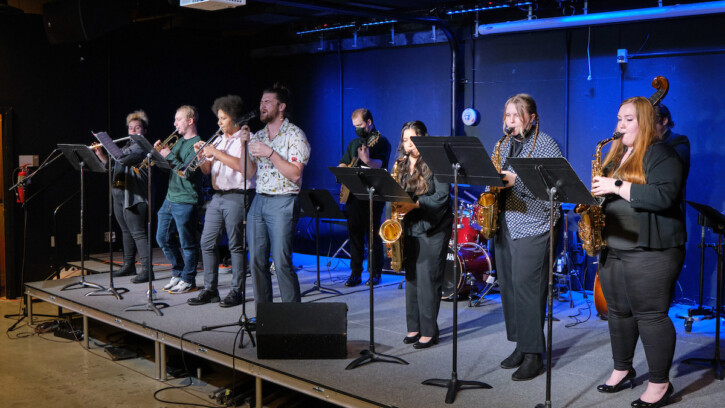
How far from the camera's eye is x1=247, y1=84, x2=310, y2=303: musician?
4.98m

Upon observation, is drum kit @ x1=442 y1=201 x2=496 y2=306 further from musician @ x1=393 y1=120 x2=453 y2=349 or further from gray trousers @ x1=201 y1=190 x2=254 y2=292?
gray trousers @ x1=201 y1=190 x2=254 y2=292

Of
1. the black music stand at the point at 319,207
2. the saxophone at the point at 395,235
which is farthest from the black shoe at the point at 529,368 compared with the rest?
the black music stand at the point at 319,207

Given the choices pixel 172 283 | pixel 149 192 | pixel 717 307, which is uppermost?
pixel 149 192

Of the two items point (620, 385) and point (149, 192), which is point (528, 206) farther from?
point (149, 192)

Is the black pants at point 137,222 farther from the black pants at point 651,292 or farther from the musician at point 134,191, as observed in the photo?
the black pants at point 651,292

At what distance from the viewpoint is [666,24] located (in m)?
6.99

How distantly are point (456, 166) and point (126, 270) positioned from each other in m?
5.01

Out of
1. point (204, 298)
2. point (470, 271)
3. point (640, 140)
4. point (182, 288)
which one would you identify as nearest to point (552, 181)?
point (640, 140)

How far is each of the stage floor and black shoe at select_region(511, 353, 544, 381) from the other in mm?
53

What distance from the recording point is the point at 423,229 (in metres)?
4.68

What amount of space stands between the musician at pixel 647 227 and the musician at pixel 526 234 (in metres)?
0.42

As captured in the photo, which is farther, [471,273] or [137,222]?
[137,222]

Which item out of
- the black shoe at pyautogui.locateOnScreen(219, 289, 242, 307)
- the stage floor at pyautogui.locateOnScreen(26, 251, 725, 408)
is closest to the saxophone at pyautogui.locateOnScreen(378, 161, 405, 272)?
the stage floor at pyautogui.locateOnScreen(26, 251, 725, 408)

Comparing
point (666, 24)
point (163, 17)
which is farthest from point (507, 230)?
point (163, 17)
